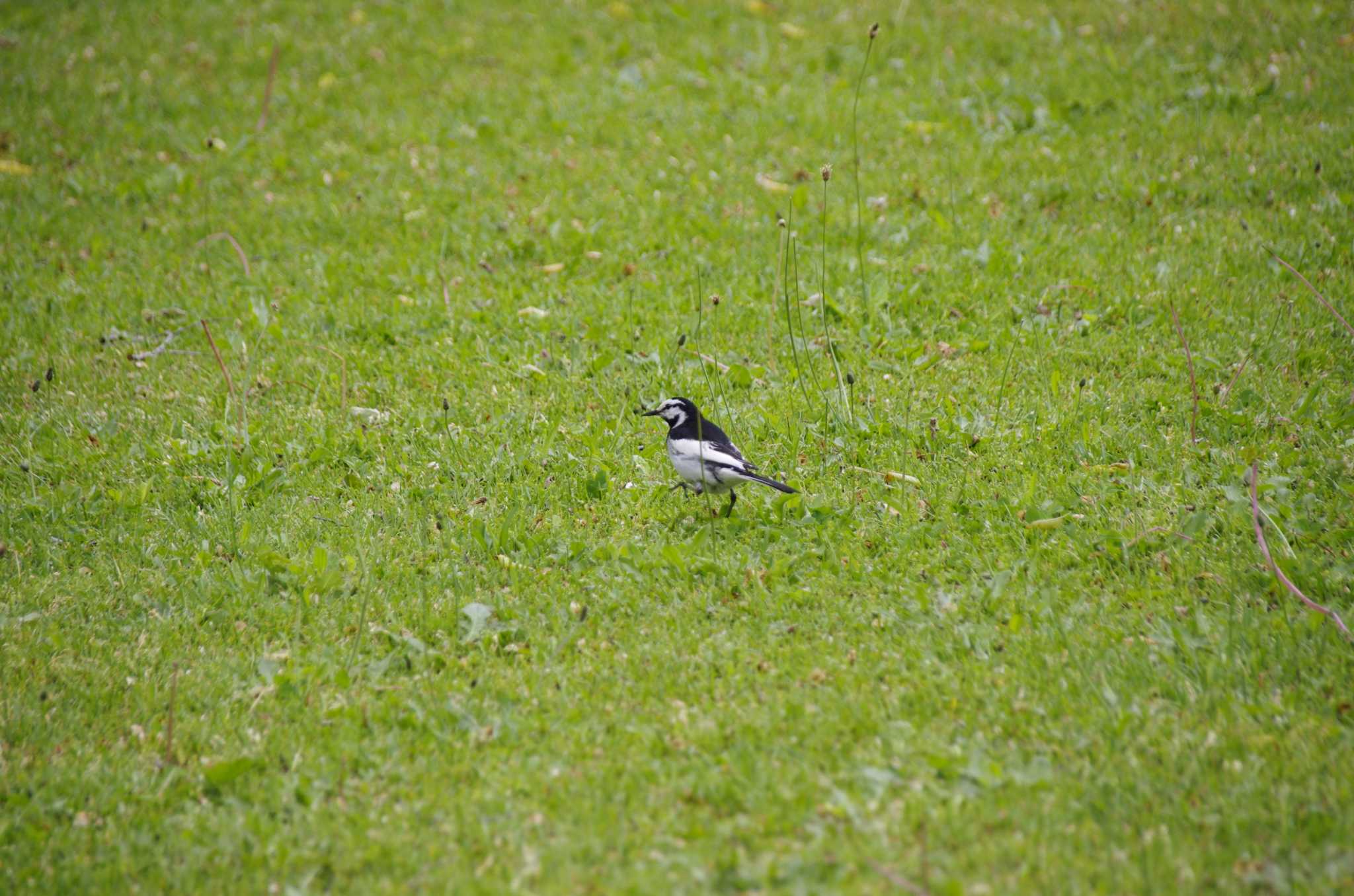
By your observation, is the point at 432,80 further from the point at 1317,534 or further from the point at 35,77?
the point at 1317,534

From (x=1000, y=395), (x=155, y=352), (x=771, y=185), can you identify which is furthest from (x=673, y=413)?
(x=771, y=185)

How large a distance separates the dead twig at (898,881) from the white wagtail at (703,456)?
7.87 ft

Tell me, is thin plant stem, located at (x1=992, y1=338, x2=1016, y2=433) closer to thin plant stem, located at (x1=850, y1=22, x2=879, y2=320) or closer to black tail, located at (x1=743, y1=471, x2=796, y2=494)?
thin plant stem, located at (x1=850, y1=22, x2=879, y2=320)

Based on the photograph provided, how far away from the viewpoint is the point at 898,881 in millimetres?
3992

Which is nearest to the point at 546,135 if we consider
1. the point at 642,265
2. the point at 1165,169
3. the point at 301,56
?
the point at 642,265

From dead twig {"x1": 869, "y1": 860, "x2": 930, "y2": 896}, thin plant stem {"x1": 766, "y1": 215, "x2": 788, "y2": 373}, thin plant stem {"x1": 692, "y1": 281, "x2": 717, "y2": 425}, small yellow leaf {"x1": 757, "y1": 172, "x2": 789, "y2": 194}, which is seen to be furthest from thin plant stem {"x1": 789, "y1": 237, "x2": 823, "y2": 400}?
dead twig {"x1": 869, "y1": 860, "x2": 930, "y2": 896}

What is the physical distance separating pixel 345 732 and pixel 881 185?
25.9ft

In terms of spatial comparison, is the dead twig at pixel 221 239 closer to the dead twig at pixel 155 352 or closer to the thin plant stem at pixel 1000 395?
the dead twig at pixel 155 352

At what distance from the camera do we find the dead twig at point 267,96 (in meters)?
12.9

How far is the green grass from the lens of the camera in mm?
4441

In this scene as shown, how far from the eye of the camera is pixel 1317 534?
5762mm

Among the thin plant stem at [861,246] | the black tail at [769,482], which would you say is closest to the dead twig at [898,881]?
the black tail at [769,482]

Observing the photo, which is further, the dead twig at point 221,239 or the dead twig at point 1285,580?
the dead twig at point 221,239

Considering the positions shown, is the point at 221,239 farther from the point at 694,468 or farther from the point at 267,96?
the point at 694,468
